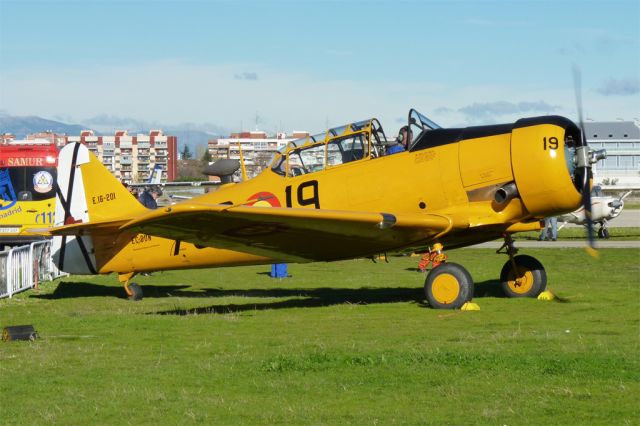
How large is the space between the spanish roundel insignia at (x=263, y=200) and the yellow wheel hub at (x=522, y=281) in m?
4.04

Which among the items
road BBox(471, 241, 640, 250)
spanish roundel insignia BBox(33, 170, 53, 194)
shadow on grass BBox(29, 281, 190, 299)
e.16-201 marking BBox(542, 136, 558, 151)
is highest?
spanish roundel insignia BBox(33, 170, 53, 194)

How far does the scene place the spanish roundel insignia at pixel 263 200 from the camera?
15.0 meters

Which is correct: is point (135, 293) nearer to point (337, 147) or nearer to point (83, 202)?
point (83, 202)

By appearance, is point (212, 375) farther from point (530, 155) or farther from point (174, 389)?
point (530, 155)

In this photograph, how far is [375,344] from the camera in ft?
34.1

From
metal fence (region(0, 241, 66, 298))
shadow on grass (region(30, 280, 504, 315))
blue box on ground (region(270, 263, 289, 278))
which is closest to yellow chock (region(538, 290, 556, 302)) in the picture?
shadow on grass (region(30, 280, 504, 315))

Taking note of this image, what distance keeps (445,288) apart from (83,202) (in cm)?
726

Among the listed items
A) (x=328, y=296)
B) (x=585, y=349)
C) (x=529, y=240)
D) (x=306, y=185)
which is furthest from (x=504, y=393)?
(x=529, y=240)

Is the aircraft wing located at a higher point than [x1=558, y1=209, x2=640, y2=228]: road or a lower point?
higher

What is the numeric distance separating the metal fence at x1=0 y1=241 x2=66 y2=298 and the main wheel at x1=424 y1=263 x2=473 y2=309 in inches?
324

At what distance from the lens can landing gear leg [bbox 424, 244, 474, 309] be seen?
13234 mm

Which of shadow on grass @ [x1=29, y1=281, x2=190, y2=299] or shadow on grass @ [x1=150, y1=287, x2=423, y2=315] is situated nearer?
shadow on grass @ [x1=150, y1=287, x2=423, y2=315]

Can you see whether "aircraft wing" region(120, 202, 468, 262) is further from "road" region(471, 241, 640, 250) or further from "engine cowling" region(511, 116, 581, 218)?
"road" region(471, 241, 640, 250)

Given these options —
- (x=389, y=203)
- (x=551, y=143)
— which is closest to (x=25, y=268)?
(x=389, y=203)
